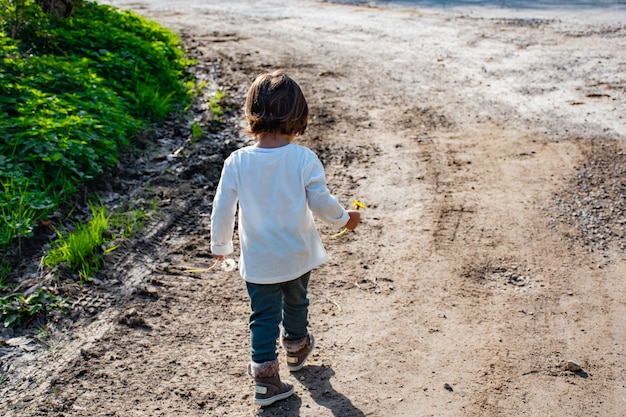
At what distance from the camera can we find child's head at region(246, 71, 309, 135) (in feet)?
10.5

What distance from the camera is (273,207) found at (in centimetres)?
333

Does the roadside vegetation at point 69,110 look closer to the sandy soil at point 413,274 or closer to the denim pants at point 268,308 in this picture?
the sandy soil at point 413,274

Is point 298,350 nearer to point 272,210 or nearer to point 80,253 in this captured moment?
point 272,210

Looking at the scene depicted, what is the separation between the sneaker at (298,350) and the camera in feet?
12.3

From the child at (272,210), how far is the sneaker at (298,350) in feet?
0.67

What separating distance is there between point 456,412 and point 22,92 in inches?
190

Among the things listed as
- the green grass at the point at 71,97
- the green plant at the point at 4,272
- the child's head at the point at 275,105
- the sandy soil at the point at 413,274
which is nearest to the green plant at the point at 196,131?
the sandy soil at the point at 413,274

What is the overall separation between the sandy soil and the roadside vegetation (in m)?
0.29

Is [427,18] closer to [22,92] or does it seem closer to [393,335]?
[22,92]

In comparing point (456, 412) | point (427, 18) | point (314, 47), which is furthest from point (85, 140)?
point (427, 18)

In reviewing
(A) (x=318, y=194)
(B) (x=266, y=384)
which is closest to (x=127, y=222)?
(B) (x=266, y=384)

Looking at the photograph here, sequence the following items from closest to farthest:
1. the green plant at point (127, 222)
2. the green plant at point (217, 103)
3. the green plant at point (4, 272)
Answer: the green plant at point (4, 272) < the green plant at point (127, 222) < the green plant at point (217, 103)

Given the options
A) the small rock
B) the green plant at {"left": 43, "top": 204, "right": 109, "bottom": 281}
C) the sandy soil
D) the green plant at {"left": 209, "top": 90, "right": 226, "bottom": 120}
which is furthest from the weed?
the green plant at {"left": 209, "top": 90, "right": 226, "bottom": 120}

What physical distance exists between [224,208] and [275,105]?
1.78 ft
